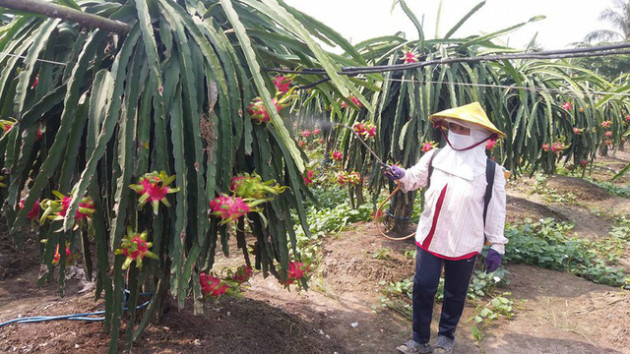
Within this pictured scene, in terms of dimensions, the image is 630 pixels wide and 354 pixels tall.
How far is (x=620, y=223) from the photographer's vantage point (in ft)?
19.8

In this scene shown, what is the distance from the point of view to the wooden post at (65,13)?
4.31 ft

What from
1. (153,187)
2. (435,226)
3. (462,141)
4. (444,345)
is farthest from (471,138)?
(153,187)

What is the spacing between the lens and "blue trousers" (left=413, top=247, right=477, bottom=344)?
255cm

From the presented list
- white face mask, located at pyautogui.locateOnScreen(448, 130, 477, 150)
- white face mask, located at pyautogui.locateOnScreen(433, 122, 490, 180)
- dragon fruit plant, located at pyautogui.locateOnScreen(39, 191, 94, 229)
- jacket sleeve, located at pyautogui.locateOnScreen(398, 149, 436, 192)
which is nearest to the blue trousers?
jacket sleeve, located at pyautogui.locateOnScreen(398, 149, 436, 192)

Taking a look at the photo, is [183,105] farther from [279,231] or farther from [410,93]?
[410,93]

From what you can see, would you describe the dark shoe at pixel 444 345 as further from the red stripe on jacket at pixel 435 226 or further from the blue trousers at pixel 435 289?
the red stripe on jacket at pixel 435 226

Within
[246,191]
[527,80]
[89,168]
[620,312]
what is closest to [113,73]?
[89,168]

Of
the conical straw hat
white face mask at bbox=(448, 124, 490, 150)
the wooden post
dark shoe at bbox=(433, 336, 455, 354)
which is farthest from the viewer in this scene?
dark shoe at bbox=(433, 336, 455, 354)

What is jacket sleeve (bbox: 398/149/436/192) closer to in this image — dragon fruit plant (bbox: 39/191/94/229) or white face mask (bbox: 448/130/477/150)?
white face mask (bbox: 448/130/477/150)

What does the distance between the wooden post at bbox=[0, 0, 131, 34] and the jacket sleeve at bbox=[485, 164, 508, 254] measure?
2145mm

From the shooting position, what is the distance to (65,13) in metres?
1.45

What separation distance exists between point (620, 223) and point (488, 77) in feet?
13.3

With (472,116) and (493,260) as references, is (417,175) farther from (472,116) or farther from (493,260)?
(493,260)

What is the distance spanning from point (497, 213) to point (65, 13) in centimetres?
240
